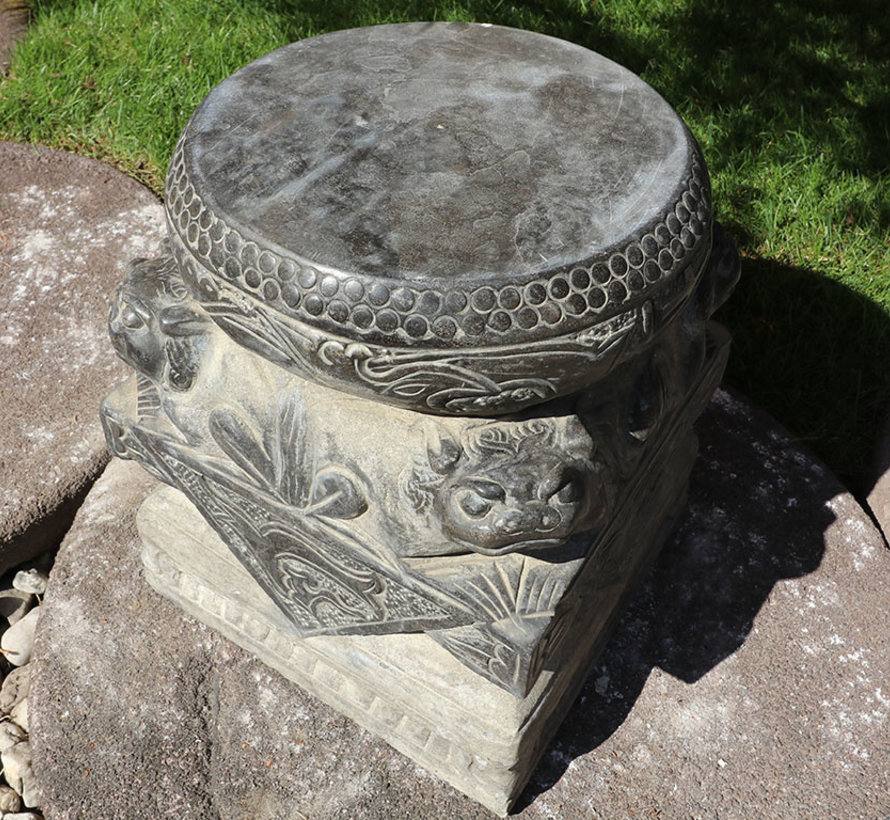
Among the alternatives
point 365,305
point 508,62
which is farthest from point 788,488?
point 365,305

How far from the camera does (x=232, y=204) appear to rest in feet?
5.15

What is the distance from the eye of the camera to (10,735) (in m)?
2.40

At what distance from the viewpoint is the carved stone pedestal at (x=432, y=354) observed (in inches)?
58.9

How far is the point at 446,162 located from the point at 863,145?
7.72 feet

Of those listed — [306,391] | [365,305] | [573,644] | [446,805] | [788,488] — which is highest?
[365,305]

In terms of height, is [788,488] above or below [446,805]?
above

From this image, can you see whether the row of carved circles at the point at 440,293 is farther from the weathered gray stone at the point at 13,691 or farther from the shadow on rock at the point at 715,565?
the weathered gray stone at the point at 13,691

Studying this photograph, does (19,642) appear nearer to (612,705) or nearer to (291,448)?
(291,448)

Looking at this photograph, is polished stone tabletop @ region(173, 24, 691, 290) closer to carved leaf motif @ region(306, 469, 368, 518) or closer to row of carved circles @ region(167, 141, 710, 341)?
row of carved circles @ region(167, 141, 710, 341)

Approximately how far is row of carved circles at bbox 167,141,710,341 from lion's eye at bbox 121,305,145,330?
332 mm

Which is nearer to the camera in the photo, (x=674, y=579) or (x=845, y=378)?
(x=674, y=579)

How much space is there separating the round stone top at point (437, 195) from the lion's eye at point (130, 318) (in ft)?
0.85

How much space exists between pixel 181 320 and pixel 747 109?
7.97 feet

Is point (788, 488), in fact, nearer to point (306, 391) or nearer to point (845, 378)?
point (845, 378)
